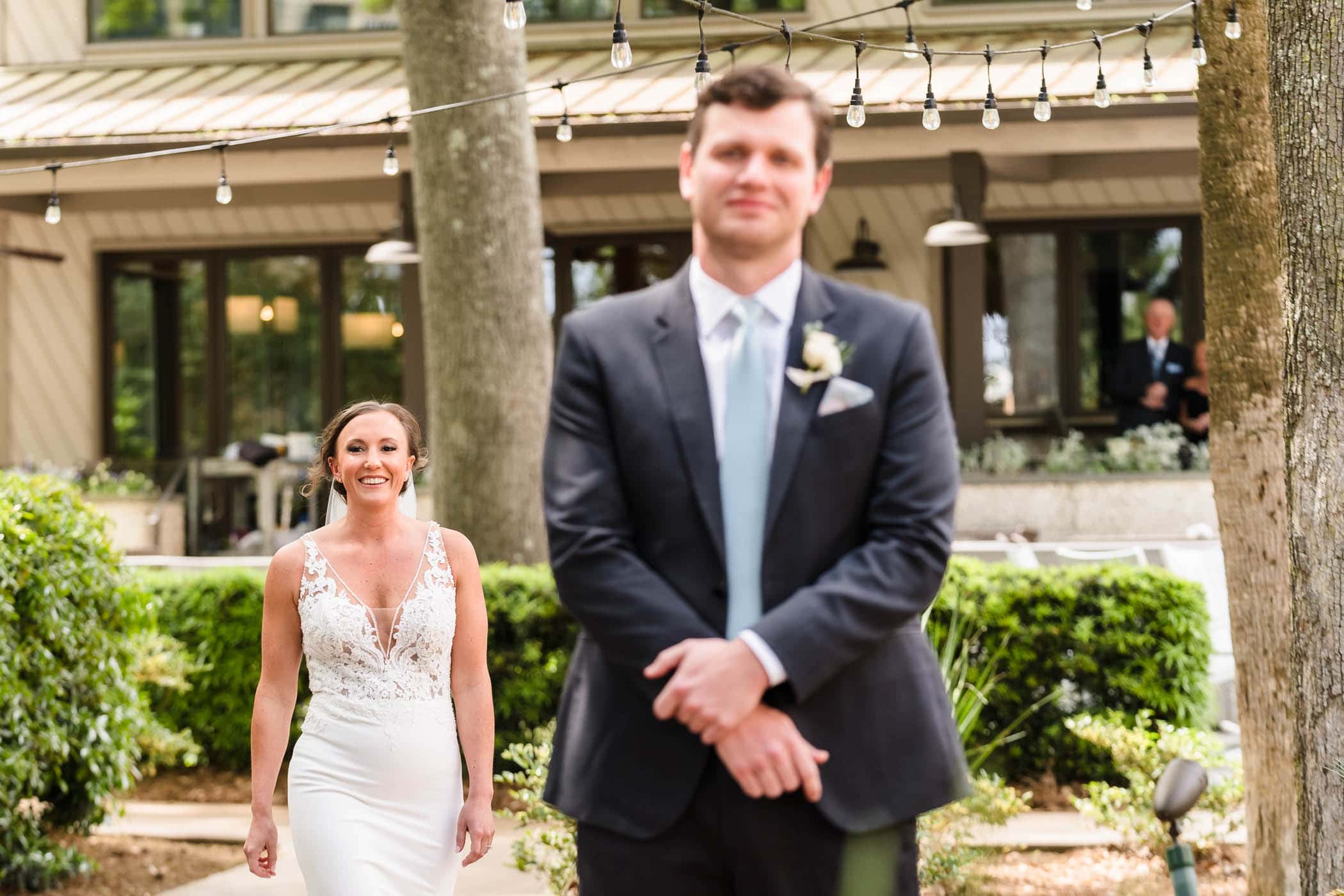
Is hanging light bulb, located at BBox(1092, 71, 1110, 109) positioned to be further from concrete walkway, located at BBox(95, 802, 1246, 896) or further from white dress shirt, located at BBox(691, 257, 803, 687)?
white dress shirt, located at BBox(691, 257, 803, 687)

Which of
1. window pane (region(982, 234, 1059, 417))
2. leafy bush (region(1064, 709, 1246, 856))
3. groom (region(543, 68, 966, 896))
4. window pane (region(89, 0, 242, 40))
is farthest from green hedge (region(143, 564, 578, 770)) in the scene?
window pane (region(89, 0, 242, 40))

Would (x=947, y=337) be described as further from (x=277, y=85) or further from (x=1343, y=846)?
(x=1343, y=846)

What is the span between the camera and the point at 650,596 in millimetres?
2227

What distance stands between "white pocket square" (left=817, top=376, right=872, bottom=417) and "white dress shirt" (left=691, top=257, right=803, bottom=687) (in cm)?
8

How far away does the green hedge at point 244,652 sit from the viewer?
24.0ft

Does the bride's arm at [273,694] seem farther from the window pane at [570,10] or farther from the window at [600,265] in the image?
the window pane at [570,10]

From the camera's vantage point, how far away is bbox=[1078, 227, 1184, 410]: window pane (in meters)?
13.8

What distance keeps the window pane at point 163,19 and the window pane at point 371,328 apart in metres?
2.64

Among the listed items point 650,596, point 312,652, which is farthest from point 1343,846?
point 312,652

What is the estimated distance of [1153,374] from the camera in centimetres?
1259

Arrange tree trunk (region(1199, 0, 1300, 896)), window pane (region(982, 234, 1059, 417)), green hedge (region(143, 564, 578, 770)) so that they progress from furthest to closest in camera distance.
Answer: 1. window pane (region(982, 234, 1059, 417))
2. green hedge (region(143, 564, 578, 770))
3. tree trunk (region(1199, 0, 1300, 896))

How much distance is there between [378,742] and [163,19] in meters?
13.3

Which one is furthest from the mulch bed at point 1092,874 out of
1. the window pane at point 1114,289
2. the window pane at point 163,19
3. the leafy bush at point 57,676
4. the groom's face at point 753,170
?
the window pane at point 163,19

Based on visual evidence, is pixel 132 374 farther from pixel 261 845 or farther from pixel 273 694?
pixel 261 845
